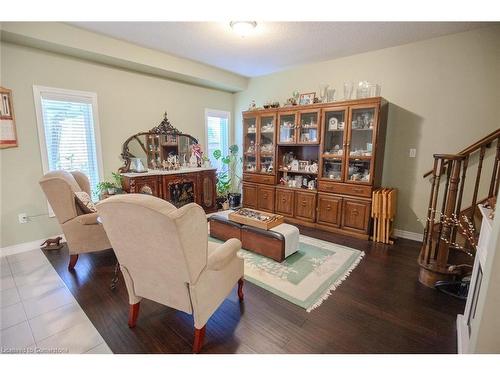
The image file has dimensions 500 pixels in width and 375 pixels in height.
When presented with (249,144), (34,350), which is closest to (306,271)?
(34,350)

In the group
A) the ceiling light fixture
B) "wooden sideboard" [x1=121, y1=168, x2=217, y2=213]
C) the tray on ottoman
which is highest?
the ceiling light fixture

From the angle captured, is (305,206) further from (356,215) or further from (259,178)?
(259,178)

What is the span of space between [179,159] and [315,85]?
279cm

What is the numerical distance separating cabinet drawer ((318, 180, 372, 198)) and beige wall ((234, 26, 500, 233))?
0.52 meters

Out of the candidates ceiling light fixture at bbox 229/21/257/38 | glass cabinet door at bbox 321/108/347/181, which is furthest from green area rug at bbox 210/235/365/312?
ceiling light fixture at bbox 229/21/257/38

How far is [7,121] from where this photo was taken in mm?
2746

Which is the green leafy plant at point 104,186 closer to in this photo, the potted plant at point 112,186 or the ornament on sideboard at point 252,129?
the potted plant at point 112,186

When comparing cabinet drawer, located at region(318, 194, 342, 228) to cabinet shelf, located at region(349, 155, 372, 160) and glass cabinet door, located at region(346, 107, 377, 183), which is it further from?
cabinet shelf, located at region(349, 155, 372, 160)

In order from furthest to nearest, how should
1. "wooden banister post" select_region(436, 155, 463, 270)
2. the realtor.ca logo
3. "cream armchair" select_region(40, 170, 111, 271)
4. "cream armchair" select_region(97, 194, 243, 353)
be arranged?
"cream armchair" select_region(40, 170, 111, 271)
"wooden banister post" select_region(436, 155, 463, 270)
the realtor.ca logo
"cream armchair" select_region(97, 194, 243, 353)

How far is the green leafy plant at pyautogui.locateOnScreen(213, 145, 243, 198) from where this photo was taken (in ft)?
16.8

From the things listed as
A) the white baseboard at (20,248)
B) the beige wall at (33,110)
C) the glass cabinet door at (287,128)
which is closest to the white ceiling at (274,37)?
the beige wall at (33,110)

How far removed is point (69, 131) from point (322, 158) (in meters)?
3.66

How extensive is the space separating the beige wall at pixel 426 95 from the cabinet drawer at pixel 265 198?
6.04 ft

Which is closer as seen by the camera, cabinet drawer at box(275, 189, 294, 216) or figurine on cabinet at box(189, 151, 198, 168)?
cabinet drawer at box(275, 189, 294, 216)
